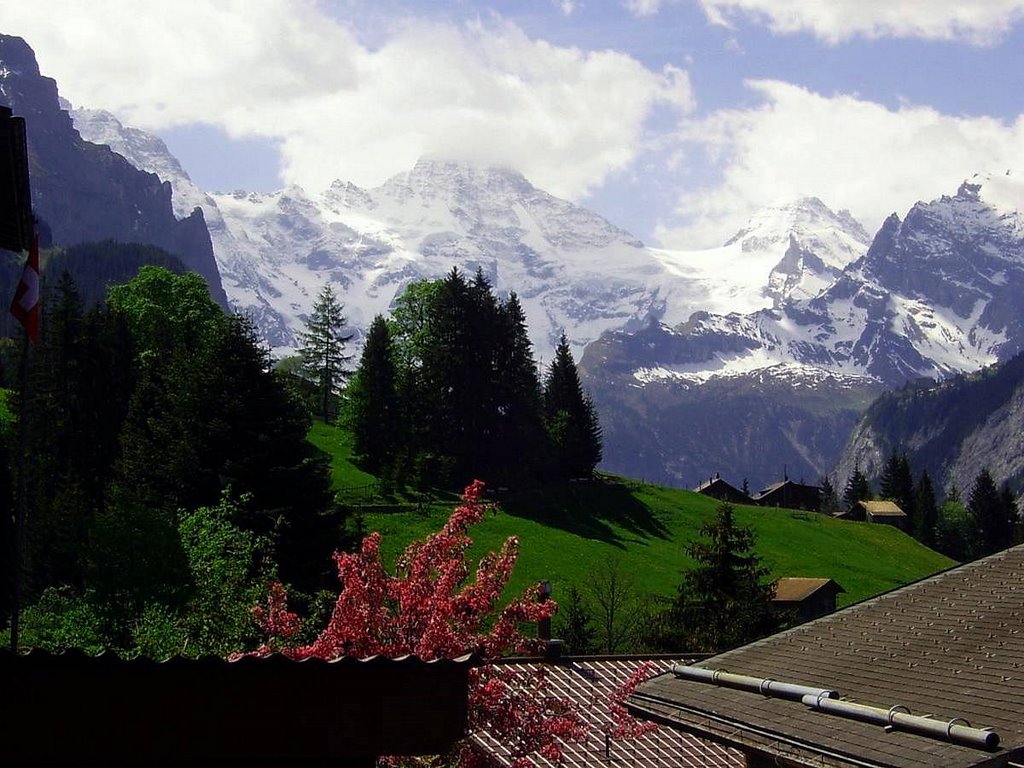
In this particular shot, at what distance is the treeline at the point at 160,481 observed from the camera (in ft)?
99.3

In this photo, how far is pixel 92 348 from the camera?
2709 inches

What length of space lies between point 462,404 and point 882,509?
6344 cm

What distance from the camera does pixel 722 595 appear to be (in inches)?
1956

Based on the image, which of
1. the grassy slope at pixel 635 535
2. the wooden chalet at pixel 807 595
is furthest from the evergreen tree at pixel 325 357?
the wooden chalet at pixel 807 595

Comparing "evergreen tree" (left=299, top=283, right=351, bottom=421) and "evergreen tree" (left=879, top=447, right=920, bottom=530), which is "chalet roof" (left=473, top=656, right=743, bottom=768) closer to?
"evergreen tree" (left=299, top=283, right=351, bottom=421)

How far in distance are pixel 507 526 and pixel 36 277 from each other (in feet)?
197

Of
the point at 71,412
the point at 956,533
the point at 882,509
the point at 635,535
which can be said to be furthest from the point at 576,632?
the point at 956,533

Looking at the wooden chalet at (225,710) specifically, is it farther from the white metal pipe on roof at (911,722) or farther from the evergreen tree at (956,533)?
the evergreen tree at (956,533)

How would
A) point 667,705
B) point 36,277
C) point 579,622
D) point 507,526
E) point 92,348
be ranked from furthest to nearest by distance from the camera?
point 507,526 → point 92,348 → point 579,622 → point 36,277 → point 667,705

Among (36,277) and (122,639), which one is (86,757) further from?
(122,639)

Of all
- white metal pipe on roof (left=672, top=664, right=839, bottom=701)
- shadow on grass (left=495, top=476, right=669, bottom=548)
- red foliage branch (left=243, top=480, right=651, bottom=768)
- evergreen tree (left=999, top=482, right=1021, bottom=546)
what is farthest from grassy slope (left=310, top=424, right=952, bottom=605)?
white metal pipe on roof (left=672, top=664, right=839, bottom=701)

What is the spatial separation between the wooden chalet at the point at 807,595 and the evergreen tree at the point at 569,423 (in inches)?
840

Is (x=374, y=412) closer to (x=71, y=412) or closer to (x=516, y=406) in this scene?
(x=516, y=406)

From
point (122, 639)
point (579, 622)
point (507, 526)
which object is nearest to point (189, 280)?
point (507, 526)
